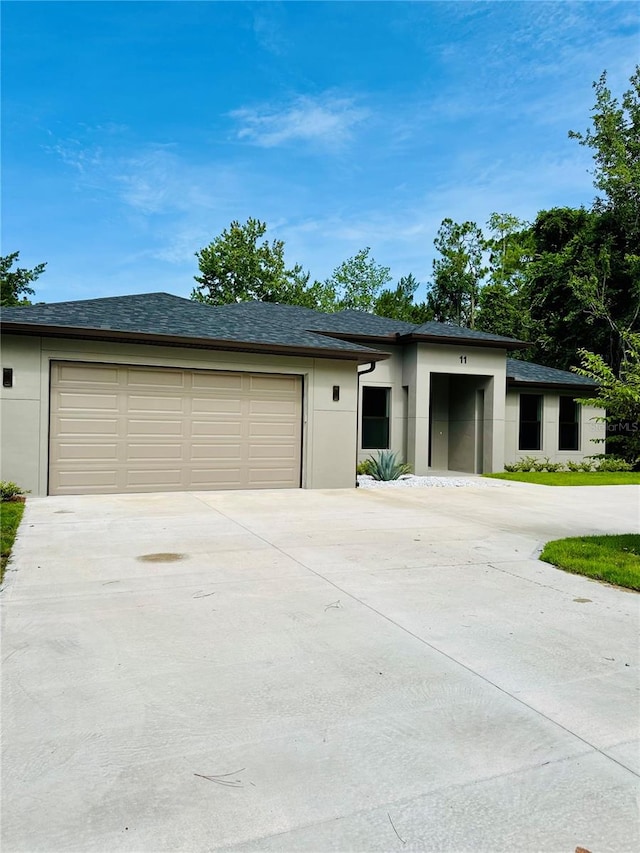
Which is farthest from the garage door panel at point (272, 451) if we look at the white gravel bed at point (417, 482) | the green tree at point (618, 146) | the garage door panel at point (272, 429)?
the green tree at point (618, 146)

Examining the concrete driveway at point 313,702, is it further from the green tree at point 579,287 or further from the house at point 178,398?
the green tree at point 579,287

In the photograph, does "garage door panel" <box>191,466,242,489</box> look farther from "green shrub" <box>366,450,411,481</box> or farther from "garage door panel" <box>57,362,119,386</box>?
"green shrub" <box>366,450,411,481</box>

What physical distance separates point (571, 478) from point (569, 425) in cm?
399

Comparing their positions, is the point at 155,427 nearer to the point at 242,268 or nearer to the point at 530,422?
the point at 530,422

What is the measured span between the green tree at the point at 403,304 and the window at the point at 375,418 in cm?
2040

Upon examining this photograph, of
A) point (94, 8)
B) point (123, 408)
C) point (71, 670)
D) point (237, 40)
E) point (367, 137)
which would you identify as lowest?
point (71, 670)

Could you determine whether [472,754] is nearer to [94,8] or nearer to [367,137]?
[94,8]

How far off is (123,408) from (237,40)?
966cm

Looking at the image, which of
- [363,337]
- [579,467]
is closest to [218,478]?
[363,337]

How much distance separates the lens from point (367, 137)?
21.6 meters

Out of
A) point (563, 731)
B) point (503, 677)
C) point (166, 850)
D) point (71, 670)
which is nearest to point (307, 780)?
point (166, 850)

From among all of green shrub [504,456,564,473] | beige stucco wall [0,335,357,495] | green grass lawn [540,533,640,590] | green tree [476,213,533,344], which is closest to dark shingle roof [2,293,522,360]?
beige stucco wall [0,335,357,495]

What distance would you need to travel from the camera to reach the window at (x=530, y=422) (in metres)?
18.5

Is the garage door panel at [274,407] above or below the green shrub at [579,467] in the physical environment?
above
